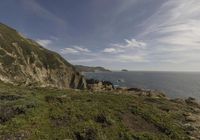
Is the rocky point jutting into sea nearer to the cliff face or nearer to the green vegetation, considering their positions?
the green vegetation

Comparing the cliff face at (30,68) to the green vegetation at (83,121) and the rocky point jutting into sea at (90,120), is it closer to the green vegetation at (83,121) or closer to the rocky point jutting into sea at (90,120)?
the rocky point jutting into sea at (90,120)

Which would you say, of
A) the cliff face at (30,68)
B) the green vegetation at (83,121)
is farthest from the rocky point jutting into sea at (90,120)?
the cliff face at (30,68)

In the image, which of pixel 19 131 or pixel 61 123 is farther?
pixel 61 123

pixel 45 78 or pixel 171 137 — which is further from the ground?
pixel 45 78

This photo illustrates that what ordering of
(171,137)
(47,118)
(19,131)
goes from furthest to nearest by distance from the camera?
1. (47,118)
2. (171,137)
3. (19,131)

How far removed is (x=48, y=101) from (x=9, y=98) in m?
5.04

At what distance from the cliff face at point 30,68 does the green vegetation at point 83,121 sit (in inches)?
975

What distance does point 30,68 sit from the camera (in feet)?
237

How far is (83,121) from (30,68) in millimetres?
55216

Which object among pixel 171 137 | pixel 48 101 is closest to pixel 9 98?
pixel 48 101

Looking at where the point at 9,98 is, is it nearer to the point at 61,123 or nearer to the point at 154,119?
the point at 61,123

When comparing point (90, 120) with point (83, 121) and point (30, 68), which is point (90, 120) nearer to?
point (83, 121)

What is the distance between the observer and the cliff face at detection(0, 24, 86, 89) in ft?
189

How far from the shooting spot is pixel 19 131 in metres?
18.2
